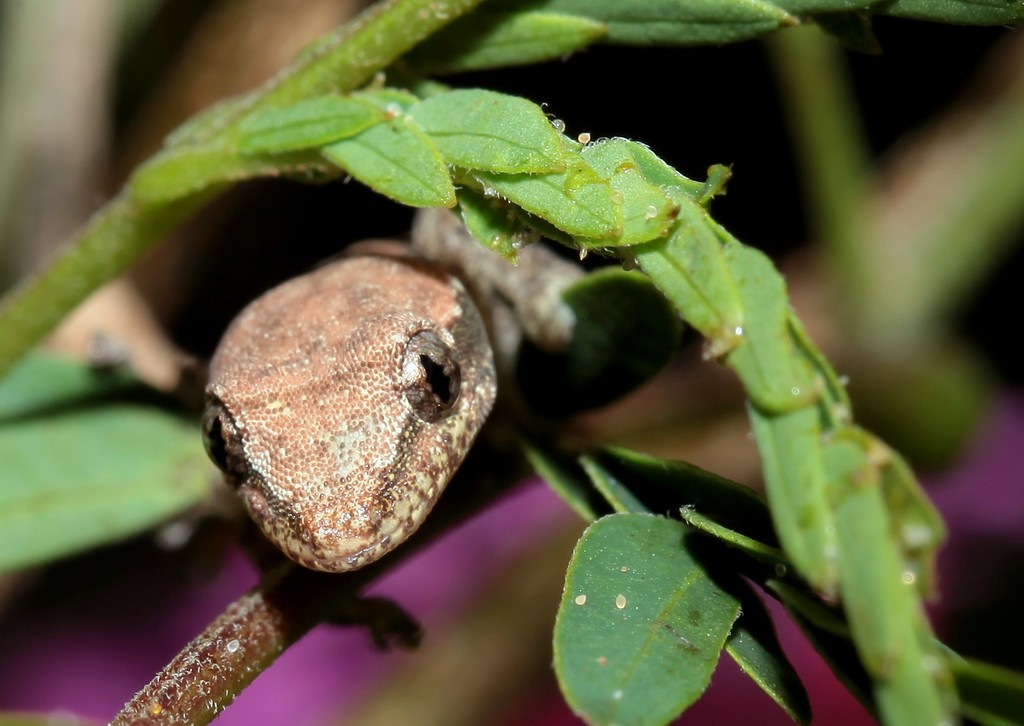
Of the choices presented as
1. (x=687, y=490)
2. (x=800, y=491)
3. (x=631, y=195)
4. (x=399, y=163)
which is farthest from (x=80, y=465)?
(x=800, y=491)

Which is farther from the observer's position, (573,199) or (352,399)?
(352,399)

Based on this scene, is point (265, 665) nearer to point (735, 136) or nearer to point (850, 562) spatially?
point (850, 562)

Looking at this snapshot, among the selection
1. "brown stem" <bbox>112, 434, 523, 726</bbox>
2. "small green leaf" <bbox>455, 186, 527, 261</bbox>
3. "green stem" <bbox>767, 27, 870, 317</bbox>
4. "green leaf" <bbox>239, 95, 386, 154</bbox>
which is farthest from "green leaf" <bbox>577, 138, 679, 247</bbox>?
"green stem" <bbox>767, 27, 870, 317</bbox>

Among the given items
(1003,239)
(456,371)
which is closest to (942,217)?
(1003,239)

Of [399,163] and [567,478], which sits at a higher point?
[399,163]

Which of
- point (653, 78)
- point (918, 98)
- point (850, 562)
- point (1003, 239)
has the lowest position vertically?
point (1003, 239)

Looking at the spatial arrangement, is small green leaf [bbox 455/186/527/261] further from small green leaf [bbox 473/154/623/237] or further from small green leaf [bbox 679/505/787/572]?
small green leaf [bbox 679/505/787/572]

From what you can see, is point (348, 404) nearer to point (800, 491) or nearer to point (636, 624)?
point (636, 624)
